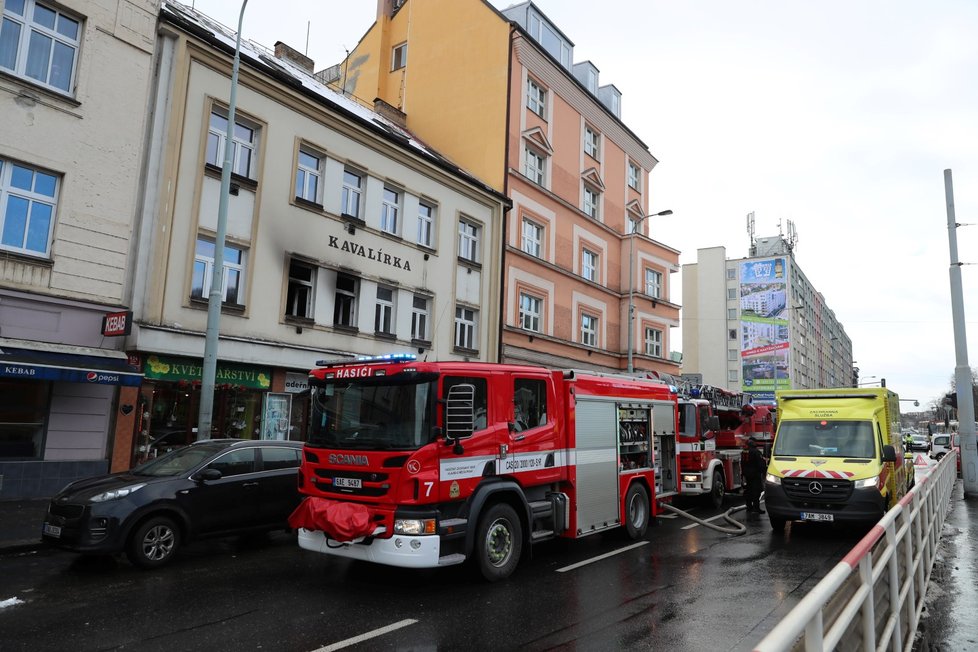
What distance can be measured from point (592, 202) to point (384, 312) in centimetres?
1558

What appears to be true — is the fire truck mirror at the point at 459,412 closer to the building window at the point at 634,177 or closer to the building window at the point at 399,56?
the building window at the point at 399,56

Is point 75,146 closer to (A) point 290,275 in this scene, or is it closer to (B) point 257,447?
(A) point 290,275

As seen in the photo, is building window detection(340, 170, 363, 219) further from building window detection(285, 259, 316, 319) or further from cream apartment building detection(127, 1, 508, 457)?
building window detection(285, 259, 316, 319)

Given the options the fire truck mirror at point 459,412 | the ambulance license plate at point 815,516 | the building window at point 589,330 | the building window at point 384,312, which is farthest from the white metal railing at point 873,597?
the building window at point 589,330

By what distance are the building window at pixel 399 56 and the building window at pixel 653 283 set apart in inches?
637

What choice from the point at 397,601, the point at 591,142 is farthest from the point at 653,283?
the point at 397,601

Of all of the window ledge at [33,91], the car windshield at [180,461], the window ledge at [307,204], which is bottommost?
the car windshield at [180,461]

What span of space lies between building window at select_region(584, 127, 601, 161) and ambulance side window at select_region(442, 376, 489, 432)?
995 inches

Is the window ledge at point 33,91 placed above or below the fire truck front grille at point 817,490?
above

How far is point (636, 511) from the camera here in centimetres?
1122

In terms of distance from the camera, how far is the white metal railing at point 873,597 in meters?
2.72

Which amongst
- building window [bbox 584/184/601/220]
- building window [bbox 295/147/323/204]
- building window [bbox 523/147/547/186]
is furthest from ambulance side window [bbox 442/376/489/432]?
building window [bbox 584/184/601/220]

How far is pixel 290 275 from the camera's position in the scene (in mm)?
17734

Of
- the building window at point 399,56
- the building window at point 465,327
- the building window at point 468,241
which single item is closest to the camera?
the building window at point 465,327
